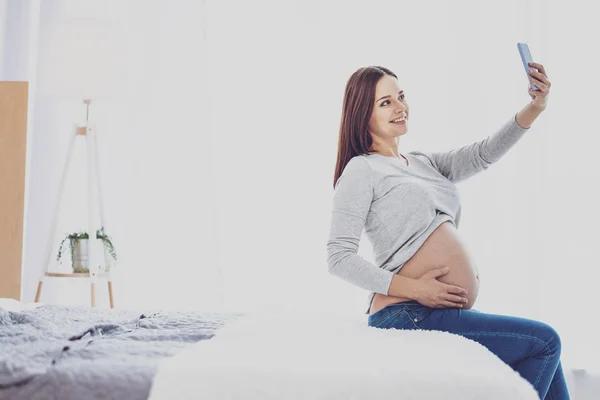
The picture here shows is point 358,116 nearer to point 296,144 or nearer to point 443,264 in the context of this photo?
point 443,264

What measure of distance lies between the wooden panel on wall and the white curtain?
556 mm

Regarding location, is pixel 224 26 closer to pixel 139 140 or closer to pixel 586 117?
pixel 139 140

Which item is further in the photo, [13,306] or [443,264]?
[13,306]

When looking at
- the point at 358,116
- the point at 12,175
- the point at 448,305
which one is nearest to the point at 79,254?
the point at 12,175

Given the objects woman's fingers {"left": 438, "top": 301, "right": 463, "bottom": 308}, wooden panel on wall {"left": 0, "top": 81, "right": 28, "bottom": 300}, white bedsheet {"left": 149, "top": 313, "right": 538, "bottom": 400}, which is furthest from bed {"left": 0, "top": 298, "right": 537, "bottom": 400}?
wooden panel on wall {"left": 0, "top": 81, "right": 28, "bottom": 300}

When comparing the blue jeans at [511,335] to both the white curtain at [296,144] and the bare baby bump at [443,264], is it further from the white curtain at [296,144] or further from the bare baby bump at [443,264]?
the white curtain at [296,144]

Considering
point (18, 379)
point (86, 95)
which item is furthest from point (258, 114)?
point (18, 379)

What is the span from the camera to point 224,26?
10.3 feet

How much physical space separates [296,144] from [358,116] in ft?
4.25

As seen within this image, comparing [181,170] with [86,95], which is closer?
[86,95]

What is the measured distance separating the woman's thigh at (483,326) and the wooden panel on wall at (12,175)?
5.20ft

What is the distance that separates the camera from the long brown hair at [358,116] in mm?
1802

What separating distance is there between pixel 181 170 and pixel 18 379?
6.91 feet

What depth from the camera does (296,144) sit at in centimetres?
309
